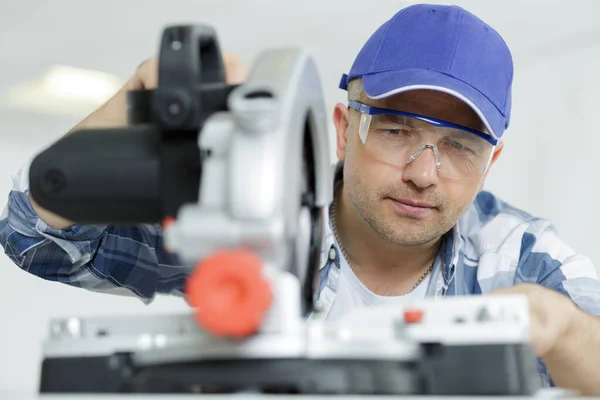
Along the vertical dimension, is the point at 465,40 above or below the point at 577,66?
above

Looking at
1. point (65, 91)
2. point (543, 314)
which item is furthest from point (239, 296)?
point (65, 91)

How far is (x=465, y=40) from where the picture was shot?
5.43ft

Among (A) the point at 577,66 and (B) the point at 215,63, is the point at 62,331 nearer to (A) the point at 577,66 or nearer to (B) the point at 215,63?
(B) the point at 215,63

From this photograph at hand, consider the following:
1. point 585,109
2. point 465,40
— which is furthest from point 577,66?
point 465,40

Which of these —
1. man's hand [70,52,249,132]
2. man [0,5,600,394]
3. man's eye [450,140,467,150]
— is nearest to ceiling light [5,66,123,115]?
man [0,5,600,394]

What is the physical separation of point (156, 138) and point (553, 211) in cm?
331

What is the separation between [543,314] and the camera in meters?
1.02

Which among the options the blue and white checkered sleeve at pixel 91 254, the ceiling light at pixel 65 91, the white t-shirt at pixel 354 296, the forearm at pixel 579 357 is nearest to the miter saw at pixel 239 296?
the forearm at pixel 579 357

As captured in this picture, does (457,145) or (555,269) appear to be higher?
(457,145)

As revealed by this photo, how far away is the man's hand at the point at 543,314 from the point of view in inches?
39.4

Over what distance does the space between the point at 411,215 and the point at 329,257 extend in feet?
0.87

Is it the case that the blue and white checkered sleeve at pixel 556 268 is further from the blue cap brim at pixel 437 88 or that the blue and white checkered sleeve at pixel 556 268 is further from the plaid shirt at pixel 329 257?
the blue cap brim at pixel 437 88

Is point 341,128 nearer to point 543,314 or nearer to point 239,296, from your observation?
point 543,314

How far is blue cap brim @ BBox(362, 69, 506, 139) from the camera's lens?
156cm
